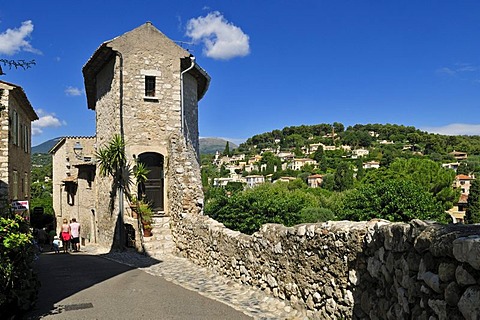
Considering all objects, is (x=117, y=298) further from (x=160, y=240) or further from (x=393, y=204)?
(x=393, y=204)

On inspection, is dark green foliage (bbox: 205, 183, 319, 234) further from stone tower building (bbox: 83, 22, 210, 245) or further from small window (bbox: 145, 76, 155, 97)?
small window (bbox: 145, 76, 155, 97)

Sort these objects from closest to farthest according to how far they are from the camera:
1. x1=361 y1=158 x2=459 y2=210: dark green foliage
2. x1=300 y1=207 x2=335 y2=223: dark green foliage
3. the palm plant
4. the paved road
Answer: the paved road < the palm plant < x1=300 y1=207 x2=335 y2=223: dark green foliage < x1=361 y1=158 x2=459 y2=210: dark green foliage

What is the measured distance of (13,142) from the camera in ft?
56.4

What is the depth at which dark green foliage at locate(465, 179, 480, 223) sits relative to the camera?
4506 centimetres

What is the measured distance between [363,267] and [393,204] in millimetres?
22839

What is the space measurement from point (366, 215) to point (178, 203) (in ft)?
56.2

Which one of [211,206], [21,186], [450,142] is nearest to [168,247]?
[21,186]

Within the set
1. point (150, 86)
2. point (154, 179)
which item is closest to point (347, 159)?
point (154, 179)

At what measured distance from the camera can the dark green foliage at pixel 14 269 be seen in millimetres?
6289

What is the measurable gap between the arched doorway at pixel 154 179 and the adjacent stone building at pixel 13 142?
188 inches

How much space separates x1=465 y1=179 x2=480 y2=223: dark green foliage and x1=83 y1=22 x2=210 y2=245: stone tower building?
127 feet

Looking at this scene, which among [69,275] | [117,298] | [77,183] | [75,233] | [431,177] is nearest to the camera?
[117,298]

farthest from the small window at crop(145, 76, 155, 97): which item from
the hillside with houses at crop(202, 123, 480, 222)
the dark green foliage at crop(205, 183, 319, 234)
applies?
the hillside with houses at crop(202, 123, 480, 222)

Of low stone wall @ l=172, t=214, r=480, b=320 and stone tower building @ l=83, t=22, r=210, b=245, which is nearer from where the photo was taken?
low stone wall @ l=172, t=214, r=480, b=320
